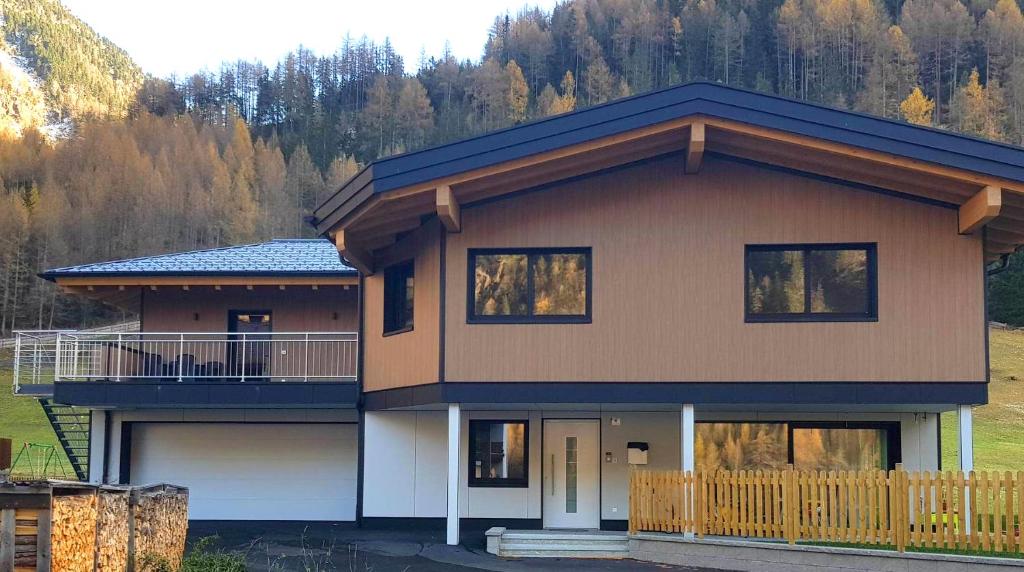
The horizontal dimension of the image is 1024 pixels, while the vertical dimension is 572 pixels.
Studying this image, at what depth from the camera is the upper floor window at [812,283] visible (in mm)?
14875

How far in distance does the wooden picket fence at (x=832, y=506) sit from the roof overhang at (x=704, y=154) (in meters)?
3.75

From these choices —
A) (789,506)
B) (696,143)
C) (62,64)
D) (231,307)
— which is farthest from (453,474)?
(62,64)

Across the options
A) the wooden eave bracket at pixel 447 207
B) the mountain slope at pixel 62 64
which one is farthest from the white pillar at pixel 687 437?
the mountain slope at pixel 62 64

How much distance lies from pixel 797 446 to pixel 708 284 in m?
4.05

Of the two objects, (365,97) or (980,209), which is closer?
(980,209)

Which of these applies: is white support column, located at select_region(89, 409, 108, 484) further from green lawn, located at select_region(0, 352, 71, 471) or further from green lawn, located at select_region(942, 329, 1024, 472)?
green lawn, located at select_region(942, 329, 1024, 472)

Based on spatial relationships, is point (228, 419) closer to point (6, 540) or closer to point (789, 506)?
point (789, 506)

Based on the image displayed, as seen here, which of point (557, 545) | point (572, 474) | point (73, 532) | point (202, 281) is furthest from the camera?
point (202, 281)

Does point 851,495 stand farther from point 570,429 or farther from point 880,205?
point 570,429

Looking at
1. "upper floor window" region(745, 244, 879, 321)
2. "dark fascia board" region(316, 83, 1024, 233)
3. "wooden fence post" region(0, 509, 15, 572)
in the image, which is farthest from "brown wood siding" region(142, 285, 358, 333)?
"wooden fence post" region(0, 509, 15, 572)

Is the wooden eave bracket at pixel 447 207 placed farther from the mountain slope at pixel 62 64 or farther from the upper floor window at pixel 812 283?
the mountain slope at pixel 62 64

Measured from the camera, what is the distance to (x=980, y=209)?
45.4ft

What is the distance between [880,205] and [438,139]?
70.2m

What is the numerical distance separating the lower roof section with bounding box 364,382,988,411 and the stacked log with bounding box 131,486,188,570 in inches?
201
